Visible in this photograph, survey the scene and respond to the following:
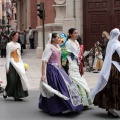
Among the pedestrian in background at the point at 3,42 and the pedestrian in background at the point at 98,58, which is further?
the pedestrian in background at the point at 3,42

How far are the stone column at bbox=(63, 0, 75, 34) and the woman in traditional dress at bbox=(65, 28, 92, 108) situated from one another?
11269 mm

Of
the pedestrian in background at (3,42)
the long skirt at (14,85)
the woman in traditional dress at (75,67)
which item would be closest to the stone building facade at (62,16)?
the pedestrian in background at (3,42)

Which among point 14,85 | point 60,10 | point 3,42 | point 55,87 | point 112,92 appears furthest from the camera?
point 3,42

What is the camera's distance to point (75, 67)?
8.98 m

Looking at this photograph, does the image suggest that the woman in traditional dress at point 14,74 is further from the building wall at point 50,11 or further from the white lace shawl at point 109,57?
the building wall at point 50,11

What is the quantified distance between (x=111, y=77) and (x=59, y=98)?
112 centimetres

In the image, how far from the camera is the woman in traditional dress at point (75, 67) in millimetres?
8828

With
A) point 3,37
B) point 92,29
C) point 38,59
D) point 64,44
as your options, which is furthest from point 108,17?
point 64,44

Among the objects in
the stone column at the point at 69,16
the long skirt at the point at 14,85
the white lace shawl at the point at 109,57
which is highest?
the stone column at the point at 69,16

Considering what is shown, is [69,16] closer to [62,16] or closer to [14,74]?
[62,16]

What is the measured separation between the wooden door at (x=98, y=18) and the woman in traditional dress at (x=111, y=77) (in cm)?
1174

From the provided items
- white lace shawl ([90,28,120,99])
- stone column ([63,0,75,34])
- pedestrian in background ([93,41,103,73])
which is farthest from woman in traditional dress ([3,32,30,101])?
stone column ([63,0,75,34])

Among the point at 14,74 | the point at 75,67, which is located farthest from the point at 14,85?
the point at 75,67

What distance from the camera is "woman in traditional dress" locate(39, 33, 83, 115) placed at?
8242 millimetres
